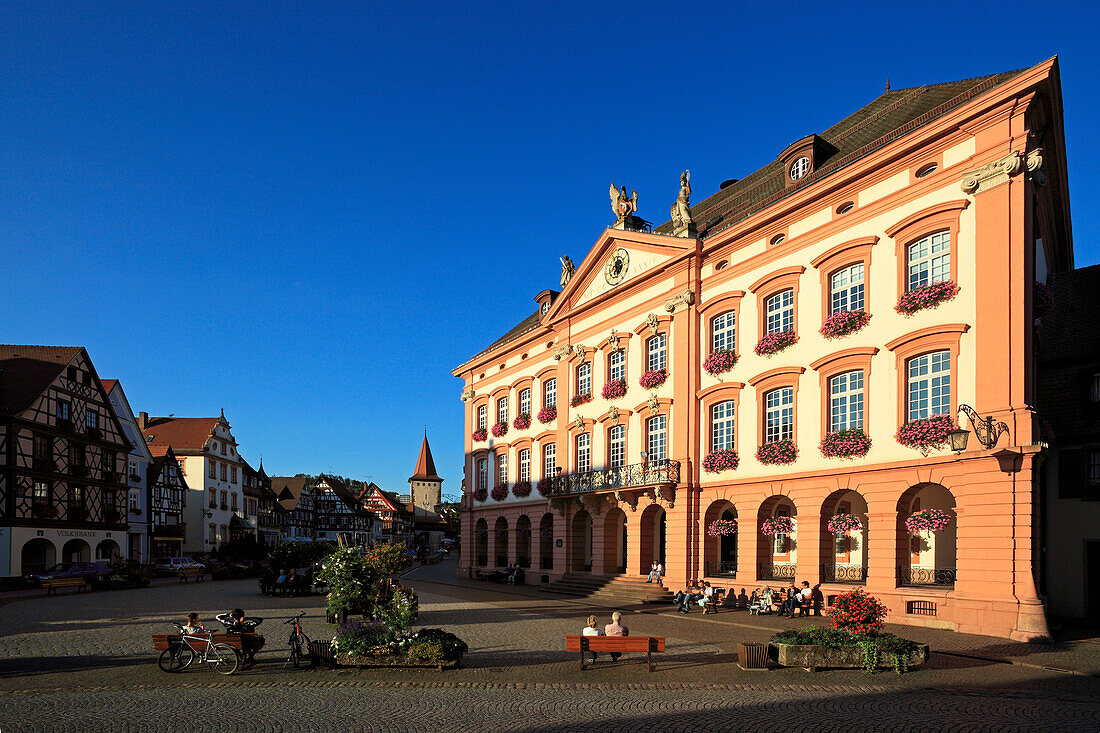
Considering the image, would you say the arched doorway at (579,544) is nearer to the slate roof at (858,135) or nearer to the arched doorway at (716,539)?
the arched doorway at (716,539)

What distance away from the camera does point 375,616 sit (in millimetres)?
16094

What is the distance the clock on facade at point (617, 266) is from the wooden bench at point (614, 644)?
75.4 feet

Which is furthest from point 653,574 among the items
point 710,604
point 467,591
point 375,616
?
point 375,616

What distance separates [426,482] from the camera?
528 feet

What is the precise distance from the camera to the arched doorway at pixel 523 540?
45.4m

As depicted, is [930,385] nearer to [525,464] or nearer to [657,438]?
[657,438]

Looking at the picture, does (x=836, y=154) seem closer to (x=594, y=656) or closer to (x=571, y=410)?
(x=571, y=410)

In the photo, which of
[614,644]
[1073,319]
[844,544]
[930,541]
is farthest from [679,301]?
[614,644]

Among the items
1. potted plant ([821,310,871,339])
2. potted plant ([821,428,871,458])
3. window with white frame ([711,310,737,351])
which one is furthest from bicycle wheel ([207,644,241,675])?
window with white frame ([711,310,737,351])

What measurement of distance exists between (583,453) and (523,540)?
8519 millimetres

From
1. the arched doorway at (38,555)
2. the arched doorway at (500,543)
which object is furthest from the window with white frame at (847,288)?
the arched doorway at (38,555)

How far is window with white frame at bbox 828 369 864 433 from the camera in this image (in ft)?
85.1

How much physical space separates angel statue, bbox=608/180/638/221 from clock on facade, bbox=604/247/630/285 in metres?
1.65

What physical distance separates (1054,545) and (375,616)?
21248 mm
